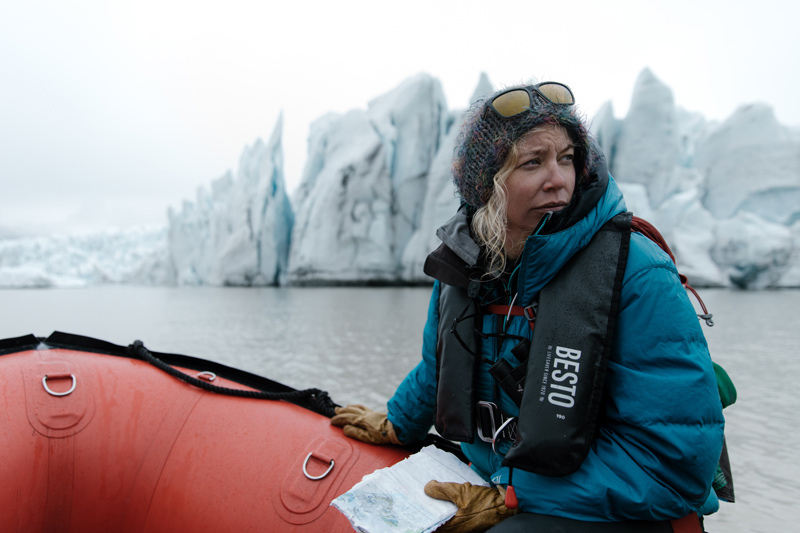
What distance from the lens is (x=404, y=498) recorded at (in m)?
0.84

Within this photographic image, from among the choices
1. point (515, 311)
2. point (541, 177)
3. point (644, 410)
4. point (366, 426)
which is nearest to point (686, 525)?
point (644, 410)

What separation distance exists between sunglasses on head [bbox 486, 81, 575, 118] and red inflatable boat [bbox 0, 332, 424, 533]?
82 centimetres

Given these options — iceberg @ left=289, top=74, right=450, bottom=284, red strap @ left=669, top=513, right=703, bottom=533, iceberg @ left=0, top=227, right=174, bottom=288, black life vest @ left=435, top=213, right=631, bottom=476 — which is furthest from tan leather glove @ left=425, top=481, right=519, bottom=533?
iceberg @ left=0, top=227, right=174, bottom=288

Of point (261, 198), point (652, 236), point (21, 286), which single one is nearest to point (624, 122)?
point (261, 198)

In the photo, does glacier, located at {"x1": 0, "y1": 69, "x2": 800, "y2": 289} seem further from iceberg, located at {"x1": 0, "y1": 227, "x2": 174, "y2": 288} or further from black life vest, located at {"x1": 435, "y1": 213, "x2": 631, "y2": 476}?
black life vest, located at {"x1": 435, "y1": 213, "x2": 631, "y2": 476}

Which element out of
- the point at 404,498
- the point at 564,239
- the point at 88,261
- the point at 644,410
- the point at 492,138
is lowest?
the point at 88,261

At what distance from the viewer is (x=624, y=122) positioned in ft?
59.3

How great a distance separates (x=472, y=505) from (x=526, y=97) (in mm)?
739

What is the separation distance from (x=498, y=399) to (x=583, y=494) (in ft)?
0.74

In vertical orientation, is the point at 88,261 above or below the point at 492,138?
below

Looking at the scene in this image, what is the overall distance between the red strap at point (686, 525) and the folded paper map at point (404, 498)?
1.08 ft

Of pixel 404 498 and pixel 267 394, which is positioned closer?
pixel 404 498

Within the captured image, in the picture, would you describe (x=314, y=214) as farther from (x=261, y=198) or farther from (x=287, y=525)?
(x=287, y=525)

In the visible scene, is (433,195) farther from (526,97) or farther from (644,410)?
(644,410)
